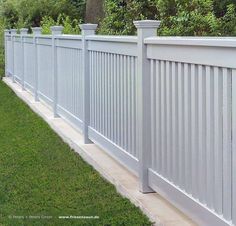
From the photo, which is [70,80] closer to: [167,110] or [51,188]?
[51,188]

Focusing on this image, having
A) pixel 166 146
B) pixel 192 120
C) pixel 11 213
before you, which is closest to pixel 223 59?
pixel 192 120

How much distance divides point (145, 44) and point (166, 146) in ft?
3.03

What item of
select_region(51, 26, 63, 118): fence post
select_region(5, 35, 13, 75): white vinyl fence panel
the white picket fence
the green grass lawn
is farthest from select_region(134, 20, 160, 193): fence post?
select_region(5, 35, 13, 75): white vinyl fence panel

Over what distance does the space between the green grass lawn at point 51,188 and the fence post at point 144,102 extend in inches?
12.6

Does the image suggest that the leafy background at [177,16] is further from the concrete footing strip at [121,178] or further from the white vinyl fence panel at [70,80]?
the concrete footing strip at [121,178]

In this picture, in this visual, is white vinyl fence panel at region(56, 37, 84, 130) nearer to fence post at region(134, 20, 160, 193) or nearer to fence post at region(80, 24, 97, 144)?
fence post at region(80, 24, 97, 144)

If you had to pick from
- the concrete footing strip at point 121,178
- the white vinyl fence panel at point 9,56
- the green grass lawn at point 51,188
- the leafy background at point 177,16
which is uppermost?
the leafy background at point 177,16

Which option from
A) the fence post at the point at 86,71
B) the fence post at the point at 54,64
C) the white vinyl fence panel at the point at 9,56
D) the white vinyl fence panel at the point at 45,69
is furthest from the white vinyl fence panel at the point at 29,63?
the fence post at the point at 86,71

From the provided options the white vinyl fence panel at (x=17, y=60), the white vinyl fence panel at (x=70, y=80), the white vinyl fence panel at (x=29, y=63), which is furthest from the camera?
the white vinyl fence panel at (x=17, y=60)

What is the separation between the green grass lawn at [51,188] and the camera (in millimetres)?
5469

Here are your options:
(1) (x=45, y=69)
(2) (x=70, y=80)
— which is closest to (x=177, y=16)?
(2) (x=70, y=80)

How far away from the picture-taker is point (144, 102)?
19.2 feet

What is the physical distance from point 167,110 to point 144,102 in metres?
0.53

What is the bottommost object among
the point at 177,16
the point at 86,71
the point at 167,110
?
the point at 167,110
